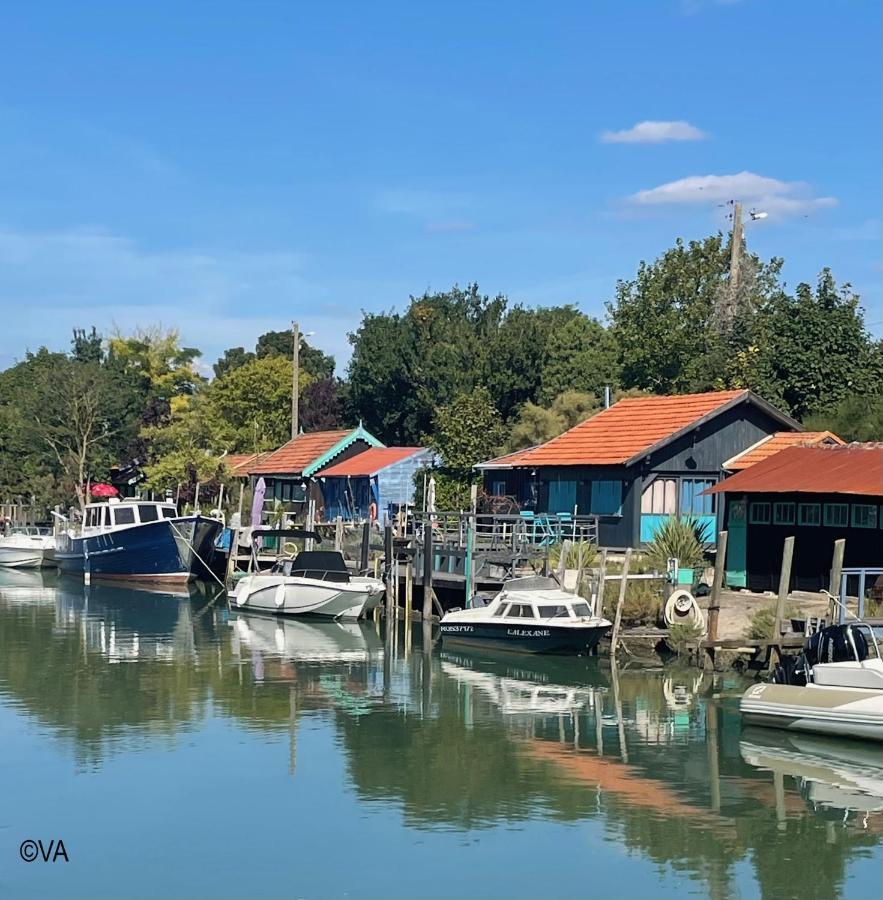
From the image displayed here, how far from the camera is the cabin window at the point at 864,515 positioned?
32406 mm

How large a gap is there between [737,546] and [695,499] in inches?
243

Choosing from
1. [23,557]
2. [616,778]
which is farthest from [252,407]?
[616,778]

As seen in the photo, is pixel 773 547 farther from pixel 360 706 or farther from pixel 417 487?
pixel 417 487

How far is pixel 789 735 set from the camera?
24141 mm

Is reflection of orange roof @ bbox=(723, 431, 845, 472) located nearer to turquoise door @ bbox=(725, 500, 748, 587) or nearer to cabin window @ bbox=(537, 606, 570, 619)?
turquoise door @ bbox=(725, 500, 748, 587)

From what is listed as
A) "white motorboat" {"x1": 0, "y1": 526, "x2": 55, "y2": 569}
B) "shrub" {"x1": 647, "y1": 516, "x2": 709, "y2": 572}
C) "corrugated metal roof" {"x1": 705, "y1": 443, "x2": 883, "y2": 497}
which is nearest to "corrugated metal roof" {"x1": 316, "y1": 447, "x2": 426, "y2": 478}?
"white motorboat" {"x1": 0, "y1": 526, "x2": 55, "y2": 569}

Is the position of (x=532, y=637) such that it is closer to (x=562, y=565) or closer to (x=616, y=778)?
(x=562, y=565)

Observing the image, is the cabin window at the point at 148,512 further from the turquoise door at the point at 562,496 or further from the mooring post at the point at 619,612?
the mooring post at the point at 619,612

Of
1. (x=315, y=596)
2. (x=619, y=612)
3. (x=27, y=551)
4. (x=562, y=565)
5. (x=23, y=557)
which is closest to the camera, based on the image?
(x=619, y=612)

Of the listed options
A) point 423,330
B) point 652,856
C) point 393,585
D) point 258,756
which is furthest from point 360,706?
point 423,330

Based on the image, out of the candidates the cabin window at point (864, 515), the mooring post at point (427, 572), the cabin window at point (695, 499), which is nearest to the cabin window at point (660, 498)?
the cabin window at point (695, 499)

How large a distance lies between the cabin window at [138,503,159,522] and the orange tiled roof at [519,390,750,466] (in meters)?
16.9

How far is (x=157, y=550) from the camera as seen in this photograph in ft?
175

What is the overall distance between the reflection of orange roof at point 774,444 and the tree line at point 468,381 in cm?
221
